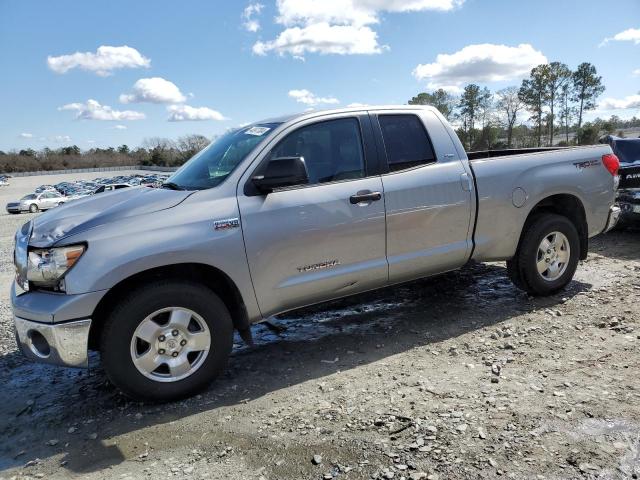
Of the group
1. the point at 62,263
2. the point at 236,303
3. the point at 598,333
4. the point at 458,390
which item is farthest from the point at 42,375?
the point at 598,333

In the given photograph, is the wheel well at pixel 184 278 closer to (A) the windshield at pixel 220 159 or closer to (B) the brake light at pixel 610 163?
(A) the windshield at pixel 220 159

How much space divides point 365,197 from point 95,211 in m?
1.99

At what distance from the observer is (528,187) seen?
490 cm

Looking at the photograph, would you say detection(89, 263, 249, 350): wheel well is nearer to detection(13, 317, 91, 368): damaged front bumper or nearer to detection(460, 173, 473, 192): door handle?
detection(13, 317, 91, 368): damaged front bumper

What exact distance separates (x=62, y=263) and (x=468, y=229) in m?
3.30

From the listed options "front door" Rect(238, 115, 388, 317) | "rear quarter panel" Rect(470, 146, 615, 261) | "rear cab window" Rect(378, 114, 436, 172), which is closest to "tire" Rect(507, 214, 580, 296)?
"rear quarter panel" Rect(470, 146, 615, 261)

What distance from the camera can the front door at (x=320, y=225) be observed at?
12.1 feet

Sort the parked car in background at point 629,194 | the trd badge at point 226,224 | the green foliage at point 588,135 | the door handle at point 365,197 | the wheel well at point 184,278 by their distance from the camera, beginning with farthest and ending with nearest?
the green foliage at point 588,135 → the parked car in background at point 629,194 → the door handle at point 365,197 → the trd badge at point 226,224 → the wheel well at point 184,278

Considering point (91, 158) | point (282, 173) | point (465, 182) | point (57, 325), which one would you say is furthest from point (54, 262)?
point (91, 158)

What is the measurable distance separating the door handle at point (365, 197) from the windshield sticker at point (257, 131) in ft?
2.84

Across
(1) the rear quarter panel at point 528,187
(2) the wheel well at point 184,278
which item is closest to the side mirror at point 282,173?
(2) the wheel well at point 184,278

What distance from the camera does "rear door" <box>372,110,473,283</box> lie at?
4.22m

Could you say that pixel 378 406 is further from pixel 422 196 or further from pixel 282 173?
pixel 422 196

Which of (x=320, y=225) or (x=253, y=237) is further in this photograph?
(x=320, y=225)
